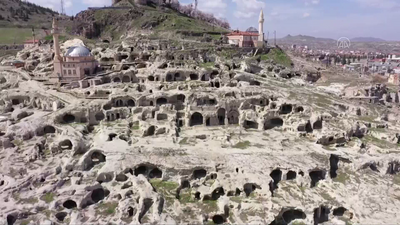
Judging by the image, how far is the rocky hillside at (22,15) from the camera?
140 metres

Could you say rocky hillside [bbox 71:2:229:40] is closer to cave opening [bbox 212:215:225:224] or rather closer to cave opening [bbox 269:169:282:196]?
cave opening [bbox 269:169:282:196]

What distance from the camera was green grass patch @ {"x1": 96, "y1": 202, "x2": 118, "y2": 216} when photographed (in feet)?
82.8

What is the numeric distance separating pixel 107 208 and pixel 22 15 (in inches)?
6084

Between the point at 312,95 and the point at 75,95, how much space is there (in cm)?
3465

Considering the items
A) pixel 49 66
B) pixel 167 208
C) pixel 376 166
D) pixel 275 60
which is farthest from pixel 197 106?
pixel 275 60

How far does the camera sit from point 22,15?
5925 inches

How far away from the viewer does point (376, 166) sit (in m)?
30.5

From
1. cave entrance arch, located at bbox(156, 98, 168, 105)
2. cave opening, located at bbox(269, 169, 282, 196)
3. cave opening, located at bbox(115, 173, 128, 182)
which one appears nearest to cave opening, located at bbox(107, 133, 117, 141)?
cave opening, located at bbox(115, 173, 128, 182)

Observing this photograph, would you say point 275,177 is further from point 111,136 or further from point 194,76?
point 194,76

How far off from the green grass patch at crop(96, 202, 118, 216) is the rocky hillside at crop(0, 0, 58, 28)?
13444 cm

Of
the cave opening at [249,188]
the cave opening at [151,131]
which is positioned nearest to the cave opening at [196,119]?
the cave opening at [151,131]

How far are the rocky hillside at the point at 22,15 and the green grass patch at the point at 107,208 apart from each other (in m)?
134

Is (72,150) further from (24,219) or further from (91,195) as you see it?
(24,219)

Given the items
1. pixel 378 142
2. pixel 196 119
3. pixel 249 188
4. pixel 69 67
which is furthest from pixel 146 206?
pixel 69 67
